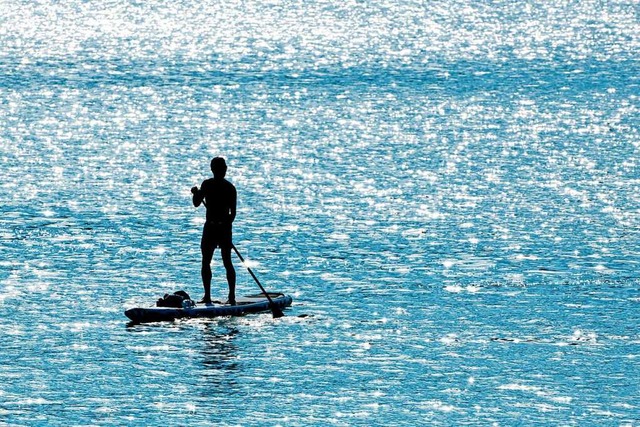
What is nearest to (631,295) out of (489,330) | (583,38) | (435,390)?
(489,330)

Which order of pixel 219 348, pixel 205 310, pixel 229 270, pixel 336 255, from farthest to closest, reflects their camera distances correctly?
pixel 336 255 < pixel 229 270 < pixel 205 310 < pixel 219 348

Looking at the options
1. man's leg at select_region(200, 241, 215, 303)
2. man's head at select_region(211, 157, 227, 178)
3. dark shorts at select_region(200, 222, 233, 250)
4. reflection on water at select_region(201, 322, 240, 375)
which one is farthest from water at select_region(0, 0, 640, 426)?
man's head at select_region(211, 157, 227, 178)

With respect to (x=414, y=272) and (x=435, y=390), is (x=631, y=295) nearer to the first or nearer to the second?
(x=414, y=272)

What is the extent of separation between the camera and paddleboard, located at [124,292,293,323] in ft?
80.5

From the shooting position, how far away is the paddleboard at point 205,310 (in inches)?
966

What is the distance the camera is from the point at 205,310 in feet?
81.5

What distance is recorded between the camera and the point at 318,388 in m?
20.7

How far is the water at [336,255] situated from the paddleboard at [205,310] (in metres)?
0.27

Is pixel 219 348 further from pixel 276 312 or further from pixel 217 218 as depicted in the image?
pixel 217 218

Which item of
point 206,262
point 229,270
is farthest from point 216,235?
point 229,270

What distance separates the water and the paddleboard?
27 cm

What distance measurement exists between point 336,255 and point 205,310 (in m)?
7.64

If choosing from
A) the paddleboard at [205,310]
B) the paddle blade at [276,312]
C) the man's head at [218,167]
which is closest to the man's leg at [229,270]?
the paddleboard at [205,310]

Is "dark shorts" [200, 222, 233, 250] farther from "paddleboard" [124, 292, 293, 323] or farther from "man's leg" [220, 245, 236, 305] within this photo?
"paddleboard" [124, 292, 293, 323]
